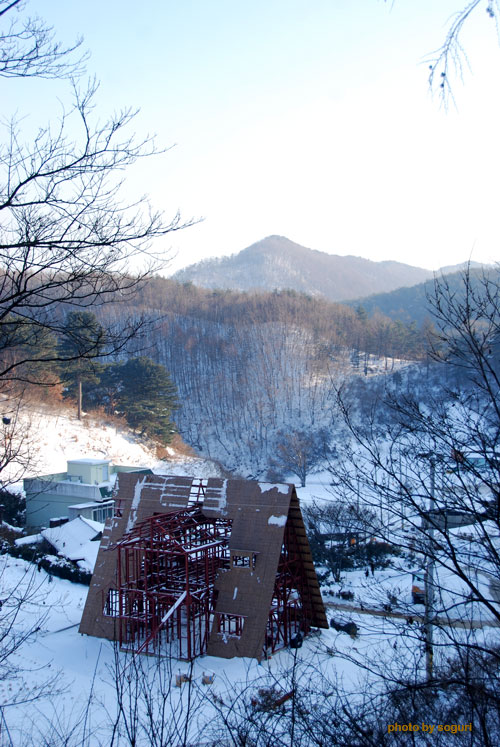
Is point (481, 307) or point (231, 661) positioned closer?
point (481, 307)

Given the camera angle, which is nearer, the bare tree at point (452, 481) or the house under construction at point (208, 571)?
the bare tree at point (452, 481)

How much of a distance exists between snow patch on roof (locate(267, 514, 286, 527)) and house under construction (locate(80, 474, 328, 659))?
2cm

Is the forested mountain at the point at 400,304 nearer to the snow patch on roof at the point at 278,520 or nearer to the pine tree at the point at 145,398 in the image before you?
the pine tree at the point at 145,398

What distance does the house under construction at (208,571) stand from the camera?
1116 cm

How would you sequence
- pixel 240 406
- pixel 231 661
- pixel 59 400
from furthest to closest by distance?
pixel 240 406
pixel 59 400
pixel 231 661

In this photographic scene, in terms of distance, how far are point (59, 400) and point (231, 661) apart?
97.0 feet

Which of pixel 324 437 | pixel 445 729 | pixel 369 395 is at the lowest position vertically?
pixel 324 437

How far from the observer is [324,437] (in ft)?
134

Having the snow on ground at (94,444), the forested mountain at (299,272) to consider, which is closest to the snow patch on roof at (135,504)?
the snow on ground at (94,444)

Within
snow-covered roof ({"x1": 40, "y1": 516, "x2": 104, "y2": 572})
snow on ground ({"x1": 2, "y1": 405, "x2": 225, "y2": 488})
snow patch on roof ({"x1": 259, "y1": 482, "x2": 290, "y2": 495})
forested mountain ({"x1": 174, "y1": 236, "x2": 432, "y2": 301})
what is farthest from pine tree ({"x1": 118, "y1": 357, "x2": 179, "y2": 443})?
forested mountain ({"x1": 174, "y1": 236, "x2": 432, "y2": 301})

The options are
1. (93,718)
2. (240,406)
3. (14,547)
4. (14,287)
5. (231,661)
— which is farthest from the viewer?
(240,406)

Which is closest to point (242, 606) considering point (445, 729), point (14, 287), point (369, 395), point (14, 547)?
point (445, 729)

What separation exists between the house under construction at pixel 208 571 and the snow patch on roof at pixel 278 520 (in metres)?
0.02

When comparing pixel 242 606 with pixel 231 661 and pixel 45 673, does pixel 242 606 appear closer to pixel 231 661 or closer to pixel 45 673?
pixel 231 661
